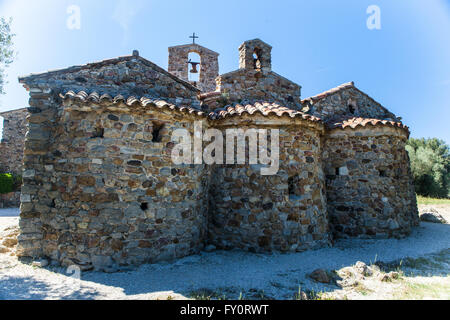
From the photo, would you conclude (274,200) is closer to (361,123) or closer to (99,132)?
(361,123)

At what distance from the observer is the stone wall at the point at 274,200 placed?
5.88m

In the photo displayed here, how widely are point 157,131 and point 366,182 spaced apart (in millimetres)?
6037

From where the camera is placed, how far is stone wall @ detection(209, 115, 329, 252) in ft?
19.3

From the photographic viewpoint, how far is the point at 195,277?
14.7 ft

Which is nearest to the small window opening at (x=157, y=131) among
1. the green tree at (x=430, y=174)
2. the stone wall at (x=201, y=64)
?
the stone wall at (x=201, y=64)

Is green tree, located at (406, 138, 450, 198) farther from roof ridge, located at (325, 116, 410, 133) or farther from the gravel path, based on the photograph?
the gravel path

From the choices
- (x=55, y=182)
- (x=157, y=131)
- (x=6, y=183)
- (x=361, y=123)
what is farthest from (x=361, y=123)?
(x=6, y=183)

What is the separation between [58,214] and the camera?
485cm

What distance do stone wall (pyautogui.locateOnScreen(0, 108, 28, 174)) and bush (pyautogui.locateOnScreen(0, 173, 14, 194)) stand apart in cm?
86

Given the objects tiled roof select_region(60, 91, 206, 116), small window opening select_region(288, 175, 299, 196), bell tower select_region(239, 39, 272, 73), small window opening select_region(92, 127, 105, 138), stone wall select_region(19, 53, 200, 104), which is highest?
bell tower select_region(239, 39, 272, 73)

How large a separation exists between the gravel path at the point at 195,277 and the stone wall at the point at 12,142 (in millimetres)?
11504

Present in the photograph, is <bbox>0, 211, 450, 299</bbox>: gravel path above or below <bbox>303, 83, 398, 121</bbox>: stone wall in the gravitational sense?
below

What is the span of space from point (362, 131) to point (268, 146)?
3357 millimetres

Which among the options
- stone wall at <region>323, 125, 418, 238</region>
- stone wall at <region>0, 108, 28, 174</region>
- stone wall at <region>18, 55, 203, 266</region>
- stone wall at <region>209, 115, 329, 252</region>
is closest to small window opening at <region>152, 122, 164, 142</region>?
stone wall at <region>18, 55, 203, 266</region>
